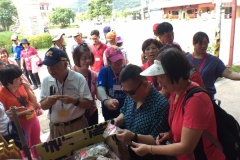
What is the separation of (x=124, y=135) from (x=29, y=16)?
14652 mm

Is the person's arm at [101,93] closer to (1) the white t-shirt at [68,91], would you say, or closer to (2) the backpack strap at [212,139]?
(1) the white t-shirt at [68,91]

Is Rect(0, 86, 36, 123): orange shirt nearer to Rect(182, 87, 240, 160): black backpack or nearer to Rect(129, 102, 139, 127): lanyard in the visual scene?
Rect(129, 102, 139, 127): lanyard

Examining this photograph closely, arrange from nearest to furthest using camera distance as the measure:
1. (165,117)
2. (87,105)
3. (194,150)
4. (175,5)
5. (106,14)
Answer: (194,150)
(165,117)
(87,105)
(175,5)
(106,14)

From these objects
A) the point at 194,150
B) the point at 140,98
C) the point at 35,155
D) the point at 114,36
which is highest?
the point at 114,36

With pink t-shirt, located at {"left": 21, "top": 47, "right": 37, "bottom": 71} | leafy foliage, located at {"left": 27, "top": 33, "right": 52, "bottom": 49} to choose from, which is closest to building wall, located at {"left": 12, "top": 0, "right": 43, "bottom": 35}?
leafy foliage, located at {"left": 27, "top": 33, "right": 52, "bottom": 49}

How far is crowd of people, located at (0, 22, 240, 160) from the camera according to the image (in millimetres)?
1222

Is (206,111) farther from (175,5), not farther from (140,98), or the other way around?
(175,5)

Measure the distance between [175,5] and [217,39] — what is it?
120ft

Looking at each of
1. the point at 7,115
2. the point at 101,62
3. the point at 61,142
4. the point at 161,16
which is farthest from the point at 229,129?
the point at 161,16

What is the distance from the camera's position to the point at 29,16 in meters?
14.0

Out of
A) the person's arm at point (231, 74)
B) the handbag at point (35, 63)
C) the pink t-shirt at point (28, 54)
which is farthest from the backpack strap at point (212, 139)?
the pink t-shirt at point (28, 54)

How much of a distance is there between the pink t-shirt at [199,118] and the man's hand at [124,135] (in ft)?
0.97

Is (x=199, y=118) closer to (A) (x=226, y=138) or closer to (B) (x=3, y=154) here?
(A) (x=226, y=138)

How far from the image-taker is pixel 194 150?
1283 millimetres
